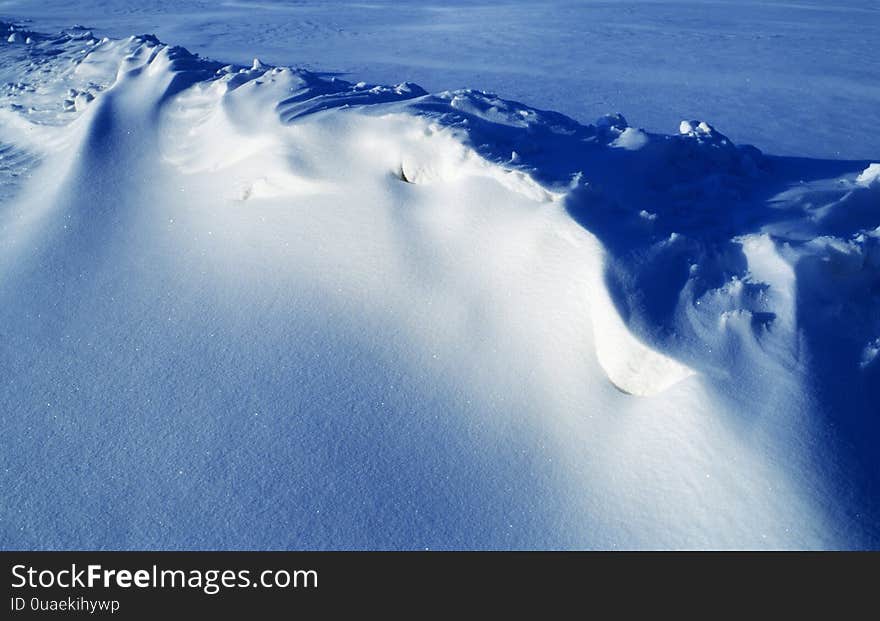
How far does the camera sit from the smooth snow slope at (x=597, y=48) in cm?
452

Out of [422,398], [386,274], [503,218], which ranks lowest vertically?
[422,398]

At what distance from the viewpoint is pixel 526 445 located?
67.4 inches

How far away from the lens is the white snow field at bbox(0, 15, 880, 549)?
154cm

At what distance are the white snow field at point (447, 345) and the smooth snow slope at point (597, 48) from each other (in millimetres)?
1928

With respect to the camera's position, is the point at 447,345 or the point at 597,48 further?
the point at 597,48

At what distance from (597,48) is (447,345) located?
5.34 meters

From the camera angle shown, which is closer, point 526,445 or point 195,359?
point 526,445

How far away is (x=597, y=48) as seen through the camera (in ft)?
20.5

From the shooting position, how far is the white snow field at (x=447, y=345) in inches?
A: 60.7

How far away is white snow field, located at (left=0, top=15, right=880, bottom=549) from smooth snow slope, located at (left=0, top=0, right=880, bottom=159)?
6.32ft

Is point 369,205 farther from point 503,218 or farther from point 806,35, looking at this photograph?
point 806,35

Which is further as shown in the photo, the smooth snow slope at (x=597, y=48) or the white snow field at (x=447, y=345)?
the smooth snow slope at (x=597, y=48)
